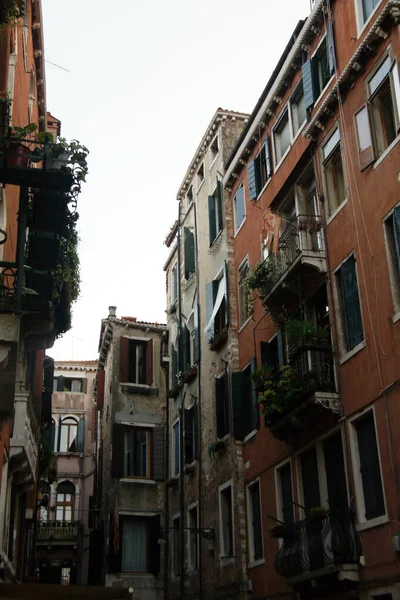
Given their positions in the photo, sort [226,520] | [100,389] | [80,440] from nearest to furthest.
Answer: [226,520] < [100,389] < [80,440]

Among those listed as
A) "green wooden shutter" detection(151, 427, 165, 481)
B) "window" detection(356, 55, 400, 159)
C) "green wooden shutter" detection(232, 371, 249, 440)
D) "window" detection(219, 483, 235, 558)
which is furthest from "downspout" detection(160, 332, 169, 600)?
"window" detection(356, 55, 400, 159)

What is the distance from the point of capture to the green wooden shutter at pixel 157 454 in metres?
26.3

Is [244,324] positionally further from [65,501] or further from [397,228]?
[65,501]

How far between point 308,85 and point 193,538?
13369mm

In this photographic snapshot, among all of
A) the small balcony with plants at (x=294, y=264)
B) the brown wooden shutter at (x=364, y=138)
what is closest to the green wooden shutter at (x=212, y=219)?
the small balcony with plants at (x=294, y=264)

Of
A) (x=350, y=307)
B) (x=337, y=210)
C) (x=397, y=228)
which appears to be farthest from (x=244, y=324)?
(x=397, y=228)

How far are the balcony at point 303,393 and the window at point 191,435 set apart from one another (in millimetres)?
7896

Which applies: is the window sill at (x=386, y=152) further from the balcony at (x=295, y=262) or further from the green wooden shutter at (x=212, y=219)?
the green wooden shutter at (x=212, y=219)

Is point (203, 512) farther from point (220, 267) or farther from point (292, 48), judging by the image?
point (292, 48)

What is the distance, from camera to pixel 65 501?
4019cm

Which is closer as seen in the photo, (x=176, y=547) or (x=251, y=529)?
(x=251, y=529)

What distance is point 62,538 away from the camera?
36875 millimetres

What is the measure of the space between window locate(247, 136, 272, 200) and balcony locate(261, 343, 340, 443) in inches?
241

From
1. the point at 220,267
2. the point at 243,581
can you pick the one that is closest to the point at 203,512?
the point at 243,581
